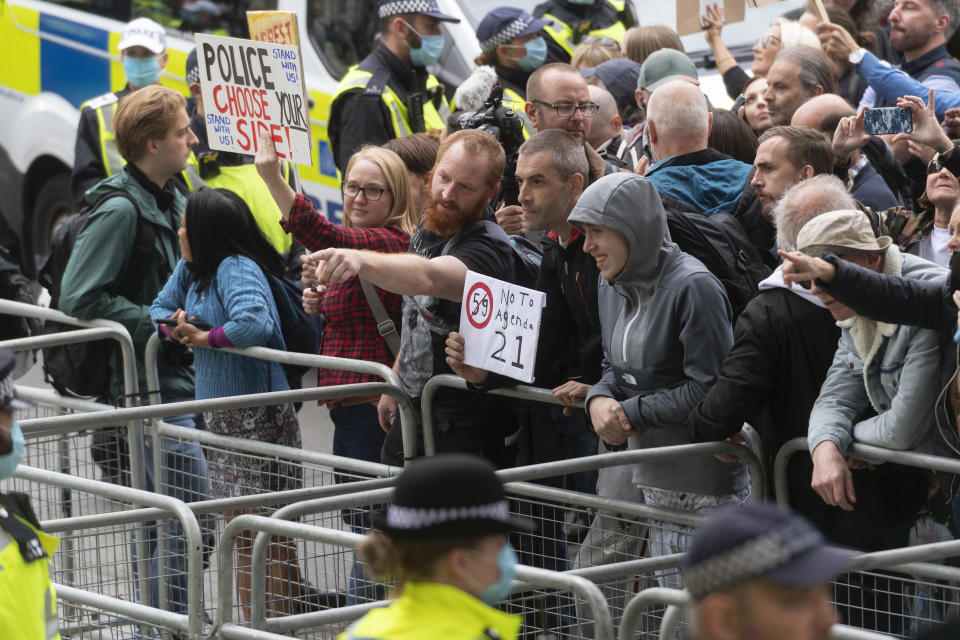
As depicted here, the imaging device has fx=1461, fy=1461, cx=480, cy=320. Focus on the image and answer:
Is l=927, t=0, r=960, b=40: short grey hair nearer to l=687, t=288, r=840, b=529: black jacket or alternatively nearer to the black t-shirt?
the black t-shirt

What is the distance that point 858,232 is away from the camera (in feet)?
14.5

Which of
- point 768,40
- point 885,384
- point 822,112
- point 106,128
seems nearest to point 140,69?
point 106,128

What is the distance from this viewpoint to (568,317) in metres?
5.55

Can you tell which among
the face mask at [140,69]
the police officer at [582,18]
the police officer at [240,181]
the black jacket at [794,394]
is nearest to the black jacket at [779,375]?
the black jacket at [794,394]

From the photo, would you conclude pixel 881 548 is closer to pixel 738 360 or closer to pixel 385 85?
pixel 738 360

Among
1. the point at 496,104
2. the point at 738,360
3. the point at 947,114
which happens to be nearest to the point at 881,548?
the point at 738,360

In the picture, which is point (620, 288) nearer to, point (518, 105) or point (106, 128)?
point (518, 105)

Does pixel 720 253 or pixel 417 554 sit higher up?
pixel 720 253

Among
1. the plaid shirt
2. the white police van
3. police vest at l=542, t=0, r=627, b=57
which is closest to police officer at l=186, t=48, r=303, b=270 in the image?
the plaid shirt

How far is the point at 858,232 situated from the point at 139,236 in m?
3.52

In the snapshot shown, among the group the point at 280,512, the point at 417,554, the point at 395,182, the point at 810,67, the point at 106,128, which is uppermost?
the point at 810,67

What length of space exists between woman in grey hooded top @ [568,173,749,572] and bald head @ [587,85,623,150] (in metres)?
2.42

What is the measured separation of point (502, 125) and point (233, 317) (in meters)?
1.51

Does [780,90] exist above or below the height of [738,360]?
above
